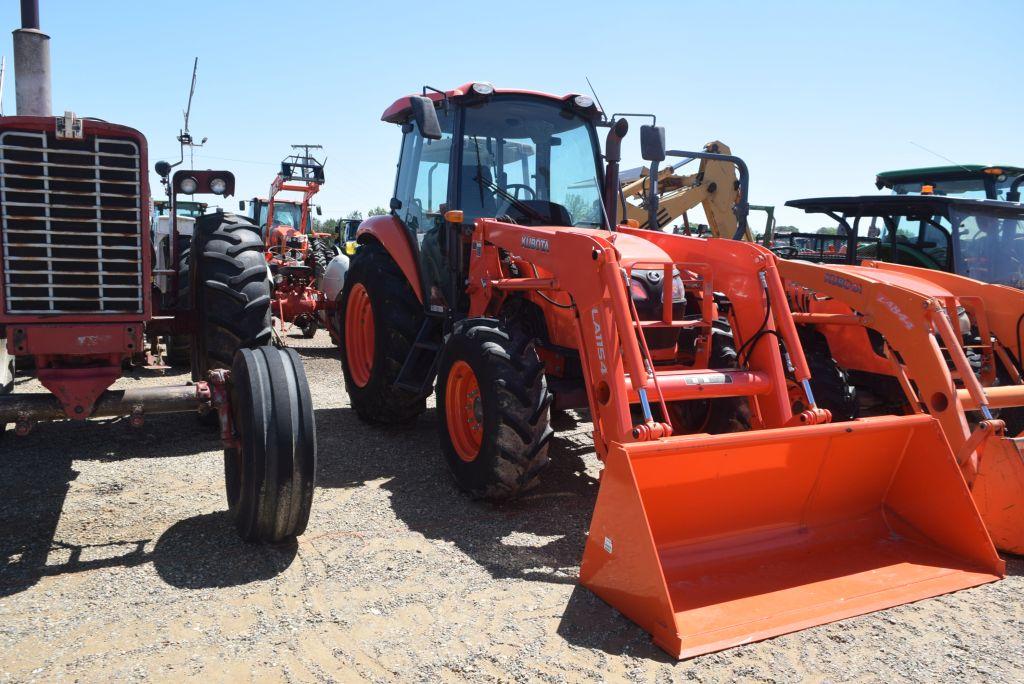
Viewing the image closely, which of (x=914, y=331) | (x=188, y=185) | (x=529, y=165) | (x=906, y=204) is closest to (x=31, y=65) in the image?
(x=188, y=185)

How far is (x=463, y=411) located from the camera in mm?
4836

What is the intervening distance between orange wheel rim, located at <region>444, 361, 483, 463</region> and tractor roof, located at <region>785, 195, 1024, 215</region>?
453 cm

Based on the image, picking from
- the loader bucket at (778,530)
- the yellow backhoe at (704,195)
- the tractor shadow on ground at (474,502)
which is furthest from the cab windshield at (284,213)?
the loader bucket at (778,530)

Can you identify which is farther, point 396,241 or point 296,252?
point 296,252

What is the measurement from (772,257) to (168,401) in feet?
10.8

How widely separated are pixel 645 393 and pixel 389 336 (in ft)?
9.09

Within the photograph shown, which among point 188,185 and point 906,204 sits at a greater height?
point 906,204

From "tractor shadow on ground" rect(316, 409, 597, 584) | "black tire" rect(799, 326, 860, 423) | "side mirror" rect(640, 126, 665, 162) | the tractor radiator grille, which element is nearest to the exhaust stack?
the tractor radiator grille

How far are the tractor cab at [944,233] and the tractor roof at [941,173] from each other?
4.67 ft

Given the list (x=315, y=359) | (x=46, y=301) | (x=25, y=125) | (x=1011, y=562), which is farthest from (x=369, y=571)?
(x=315, y=359)

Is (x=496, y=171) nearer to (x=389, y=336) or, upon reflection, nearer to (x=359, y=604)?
(x=389, y=336)

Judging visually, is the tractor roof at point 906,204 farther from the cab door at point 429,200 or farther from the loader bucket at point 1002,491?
the cab door at point 429,200

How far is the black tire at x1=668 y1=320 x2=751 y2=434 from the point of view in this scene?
464 centimetres

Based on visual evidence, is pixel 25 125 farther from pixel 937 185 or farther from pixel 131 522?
pixel 937 185
